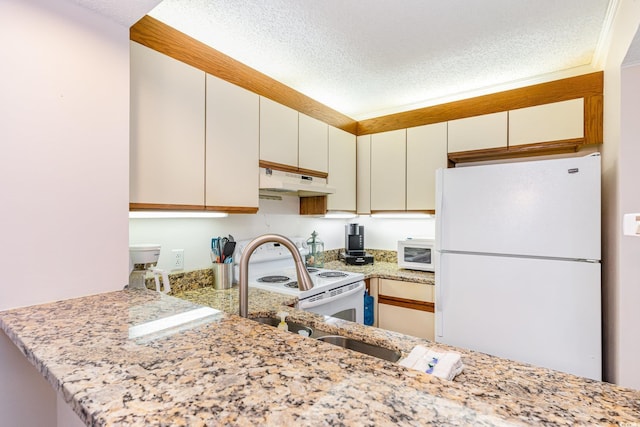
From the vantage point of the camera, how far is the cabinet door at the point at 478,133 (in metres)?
2.30

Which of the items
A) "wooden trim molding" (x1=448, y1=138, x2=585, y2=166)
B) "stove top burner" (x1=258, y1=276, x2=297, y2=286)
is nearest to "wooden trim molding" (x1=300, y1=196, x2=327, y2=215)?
"stove top burner" (x1=258, y1=276, x2=297, y2=286)

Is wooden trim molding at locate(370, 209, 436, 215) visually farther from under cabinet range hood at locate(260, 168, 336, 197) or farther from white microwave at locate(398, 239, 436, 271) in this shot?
under cabinet range hood at locate(260, 168, 336, 197)

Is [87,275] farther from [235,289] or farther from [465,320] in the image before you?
A: [465,320]

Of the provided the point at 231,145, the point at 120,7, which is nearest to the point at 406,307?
the point at 231,145

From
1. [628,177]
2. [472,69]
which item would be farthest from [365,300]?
[472,69]

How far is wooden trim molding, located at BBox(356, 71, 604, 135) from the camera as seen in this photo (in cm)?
198

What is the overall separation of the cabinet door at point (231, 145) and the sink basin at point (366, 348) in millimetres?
1020

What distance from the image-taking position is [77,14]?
1.13 m

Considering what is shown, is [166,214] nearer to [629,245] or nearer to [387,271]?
[387,271]

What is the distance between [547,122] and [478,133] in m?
0.43

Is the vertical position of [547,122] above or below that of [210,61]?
below

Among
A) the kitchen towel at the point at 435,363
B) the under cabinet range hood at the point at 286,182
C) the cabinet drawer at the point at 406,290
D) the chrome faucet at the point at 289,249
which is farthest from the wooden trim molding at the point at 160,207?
the cabinet drawer at the point at 406,290

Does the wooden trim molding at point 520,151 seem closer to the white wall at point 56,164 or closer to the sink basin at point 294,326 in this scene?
the sink basin at point 294,326

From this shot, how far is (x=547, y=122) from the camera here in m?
2.12
